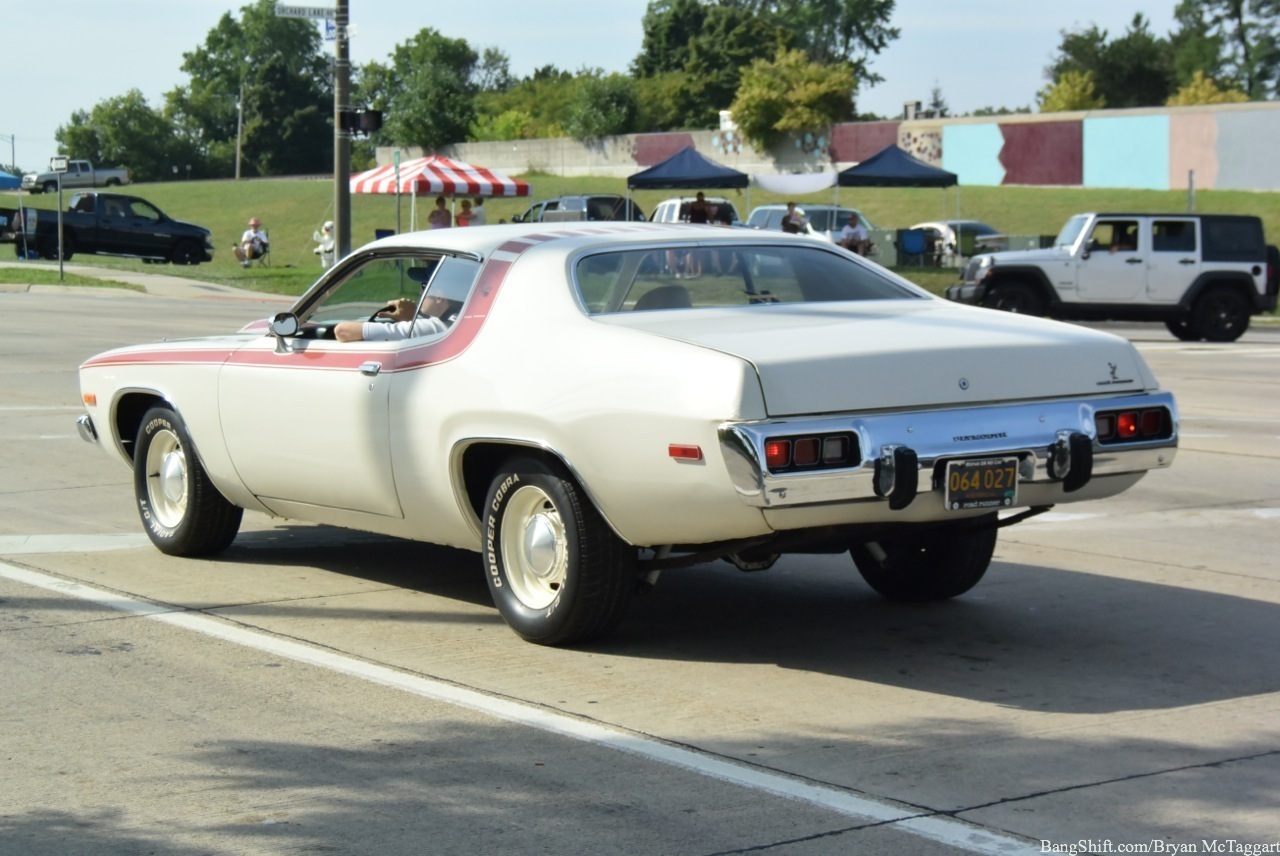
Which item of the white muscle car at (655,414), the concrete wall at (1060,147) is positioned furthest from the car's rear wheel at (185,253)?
the white muscle car at (655,414)

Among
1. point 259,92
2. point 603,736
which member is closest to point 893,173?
point 603,736

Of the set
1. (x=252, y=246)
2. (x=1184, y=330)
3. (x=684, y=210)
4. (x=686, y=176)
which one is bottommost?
(x=1184, y=330)

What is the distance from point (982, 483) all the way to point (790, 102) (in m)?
71.6

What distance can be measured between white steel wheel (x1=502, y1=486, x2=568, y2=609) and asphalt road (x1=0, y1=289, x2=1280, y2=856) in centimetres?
24

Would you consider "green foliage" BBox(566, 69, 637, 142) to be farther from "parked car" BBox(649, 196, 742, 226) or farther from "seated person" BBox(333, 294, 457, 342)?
"seated person" BBox(333, 294, 457, 342)

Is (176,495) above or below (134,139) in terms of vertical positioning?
below

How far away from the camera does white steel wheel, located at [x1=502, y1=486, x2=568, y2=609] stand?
6.28 m

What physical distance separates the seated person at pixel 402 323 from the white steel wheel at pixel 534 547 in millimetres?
851

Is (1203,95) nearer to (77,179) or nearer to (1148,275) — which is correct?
(77,179)

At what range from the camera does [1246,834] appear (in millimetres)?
4332

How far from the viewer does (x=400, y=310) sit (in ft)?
24.3

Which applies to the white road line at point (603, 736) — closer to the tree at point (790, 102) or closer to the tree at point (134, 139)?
the tree at point (790, 102)

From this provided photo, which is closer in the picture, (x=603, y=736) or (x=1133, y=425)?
(x=603, y=736)

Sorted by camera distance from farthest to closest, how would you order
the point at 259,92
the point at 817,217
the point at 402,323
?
1. the point at 259,92
2. the point at 817,217
3. the point at 402,323
